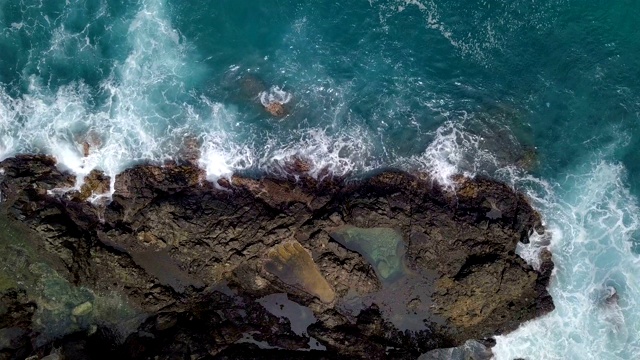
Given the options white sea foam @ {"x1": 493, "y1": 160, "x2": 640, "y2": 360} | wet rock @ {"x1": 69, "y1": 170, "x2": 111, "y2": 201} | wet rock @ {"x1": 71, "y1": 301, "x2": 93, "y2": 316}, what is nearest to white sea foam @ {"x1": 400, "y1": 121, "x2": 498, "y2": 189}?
white sea foam @ {"x1": 493, "y1": 160, "x2": 640, "y2": 360}

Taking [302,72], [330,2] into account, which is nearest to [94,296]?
[302,72]

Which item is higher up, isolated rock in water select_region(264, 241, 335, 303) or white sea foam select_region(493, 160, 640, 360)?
isolated rock in water select_region(264, 241, 335, 303)

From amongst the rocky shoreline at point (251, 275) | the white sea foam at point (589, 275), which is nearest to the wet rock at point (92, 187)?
the rocky shoreline at point (251, 275)

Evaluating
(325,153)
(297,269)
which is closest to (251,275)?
(297,269)

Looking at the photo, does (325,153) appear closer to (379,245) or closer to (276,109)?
(276,109)

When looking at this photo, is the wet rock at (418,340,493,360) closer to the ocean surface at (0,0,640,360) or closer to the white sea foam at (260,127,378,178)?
the ocean surface at (0,0,640,360)

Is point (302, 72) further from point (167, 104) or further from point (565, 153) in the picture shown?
point (565, 153)
